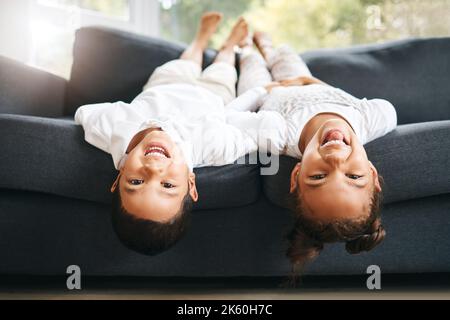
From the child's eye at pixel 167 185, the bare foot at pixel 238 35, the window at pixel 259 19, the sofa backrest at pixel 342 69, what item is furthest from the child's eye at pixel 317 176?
the window at pixel 259 19

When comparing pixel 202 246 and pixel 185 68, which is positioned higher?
pixel 185 68

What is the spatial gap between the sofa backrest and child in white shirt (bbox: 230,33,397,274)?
41 cm

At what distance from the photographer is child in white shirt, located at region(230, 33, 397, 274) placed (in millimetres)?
993

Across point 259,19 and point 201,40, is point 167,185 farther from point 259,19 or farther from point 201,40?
point 259,19

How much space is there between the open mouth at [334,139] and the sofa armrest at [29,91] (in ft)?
3.41

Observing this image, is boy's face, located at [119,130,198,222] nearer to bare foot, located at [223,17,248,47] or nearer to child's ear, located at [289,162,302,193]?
child's ear, located at [289,162,302,193]

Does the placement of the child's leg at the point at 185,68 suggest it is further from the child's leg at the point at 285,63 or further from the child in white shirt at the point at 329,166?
the child in white shirt at the point at 329,166

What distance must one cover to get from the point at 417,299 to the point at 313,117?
0.56 meters

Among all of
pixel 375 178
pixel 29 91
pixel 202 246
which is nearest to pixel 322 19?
pixel 29 91

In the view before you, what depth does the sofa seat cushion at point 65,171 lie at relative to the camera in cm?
107

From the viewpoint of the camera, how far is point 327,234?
101 cm

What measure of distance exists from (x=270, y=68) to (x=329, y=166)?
3.30 feet

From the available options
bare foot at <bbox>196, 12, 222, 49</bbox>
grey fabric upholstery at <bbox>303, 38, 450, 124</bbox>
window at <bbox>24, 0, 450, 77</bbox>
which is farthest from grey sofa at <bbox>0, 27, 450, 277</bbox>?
window at <bbox>24, 0, 450, 77</bbox>

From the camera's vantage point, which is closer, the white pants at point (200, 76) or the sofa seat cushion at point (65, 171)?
the sofa seat cushion at point (65, 171)
